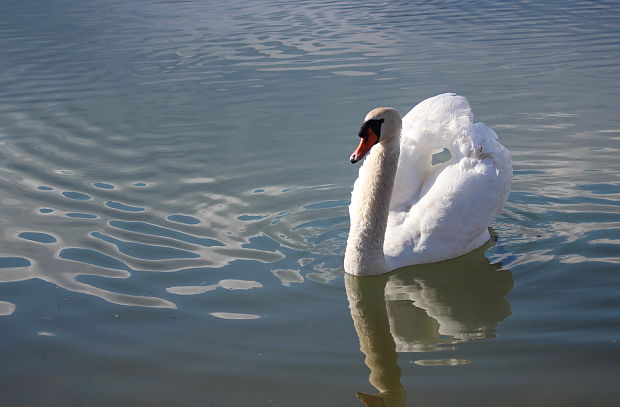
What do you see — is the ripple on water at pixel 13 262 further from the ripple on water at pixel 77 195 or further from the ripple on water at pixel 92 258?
the ripple on water at pixel 77 195

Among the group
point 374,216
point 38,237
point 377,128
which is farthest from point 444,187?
point 38,237

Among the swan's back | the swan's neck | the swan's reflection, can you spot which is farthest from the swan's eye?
the swan's reflection

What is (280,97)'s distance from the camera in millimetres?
12297

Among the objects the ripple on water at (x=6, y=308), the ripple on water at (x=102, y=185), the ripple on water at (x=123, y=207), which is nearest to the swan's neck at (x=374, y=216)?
the ripple on water at (x=123, y=207)

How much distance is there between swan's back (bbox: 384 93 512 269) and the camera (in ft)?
21.5

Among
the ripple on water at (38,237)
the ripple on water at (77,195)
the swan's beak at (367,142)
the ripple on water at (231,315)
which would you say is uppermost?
the swan's beak at (367,142)

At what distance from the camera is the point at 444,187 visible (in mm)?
6719

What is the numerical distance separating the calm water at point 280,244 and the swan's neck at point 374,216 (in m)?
0.17

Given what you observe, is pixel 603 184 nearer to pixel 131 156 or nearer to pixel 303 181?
pixel 303 181

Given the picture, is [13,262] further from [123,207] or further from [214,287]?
[214,287]

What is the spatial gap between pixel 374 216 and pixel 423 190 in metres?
0.82

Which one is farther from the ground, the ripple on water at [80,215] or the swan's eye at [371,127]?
the swan's eye at [371,127]

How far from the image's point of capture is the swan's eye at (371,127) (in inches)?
240

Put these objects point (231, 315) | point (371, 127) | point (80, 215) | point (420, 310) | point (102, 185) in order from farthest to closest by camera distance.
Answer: point (102, 185), point (80, 215), point (371, 127), point (420, 310), point (231, 315)
